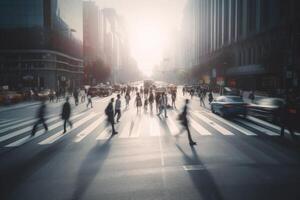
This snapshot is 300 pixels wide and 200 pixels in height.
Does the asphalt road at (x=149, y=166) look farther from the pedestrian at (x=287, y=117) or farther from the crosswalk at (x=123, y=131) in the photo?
the pedestrian at (x=287, y=117)

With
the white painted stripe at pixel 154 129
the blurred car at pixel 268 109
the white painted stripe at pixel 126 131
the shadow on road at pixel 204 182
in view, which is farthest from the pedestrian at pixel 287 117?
the white painted stripe at pixel 126 131

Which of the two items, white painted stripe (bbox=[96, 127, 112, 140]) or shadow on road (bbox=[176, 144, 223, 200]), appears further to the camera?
white painted stripe (bbox=[96, 127, 112, 140])

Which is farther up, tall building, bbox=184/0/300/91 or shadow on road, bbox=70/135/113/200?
tall building, bbox=184/0/300/91

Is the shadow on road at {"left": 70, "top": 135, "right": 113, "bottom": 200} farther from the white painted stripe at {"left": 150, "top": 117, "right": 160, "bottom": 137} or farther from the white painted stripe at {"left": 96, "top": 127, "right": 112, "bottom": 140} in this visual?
the white painted stripe at {"left": 150, "top": 117, "right": 160, "bottom": 137}

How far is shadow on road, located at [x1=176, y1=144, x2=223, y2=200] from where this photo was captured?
617cm

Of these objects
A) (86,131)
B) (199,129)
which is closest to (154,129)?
(199,129)

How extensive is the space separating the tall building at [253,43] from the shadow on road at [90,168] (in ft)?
55.1

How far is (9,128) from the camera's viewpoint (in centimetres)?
1583

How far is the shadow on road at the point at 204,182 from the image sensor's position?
6.17 m

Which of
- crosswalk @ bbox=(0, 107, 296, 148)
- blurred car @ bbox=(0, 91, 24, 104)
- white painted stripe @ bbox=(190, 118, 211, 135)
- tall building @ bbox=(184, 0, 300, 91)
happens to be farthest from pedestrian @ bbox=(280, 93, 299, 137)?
blurred car @ bbox=(0, 91, 24, 104)

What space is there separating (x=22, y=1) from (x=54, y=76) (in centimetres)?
1609

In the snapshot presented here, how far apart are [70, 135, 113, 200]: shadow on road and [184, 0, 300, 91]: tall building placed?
55.1 ft

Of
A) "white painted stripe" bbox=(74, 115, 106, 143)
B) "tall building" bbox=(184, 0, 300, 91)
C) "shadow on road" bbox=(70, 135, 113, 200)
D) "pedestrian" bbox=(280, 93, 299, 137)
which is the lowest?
"shadow on road" bbox=(70, 135, 113, 200)

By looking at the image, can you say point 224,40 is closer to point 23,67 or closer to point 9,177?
point 23,67
